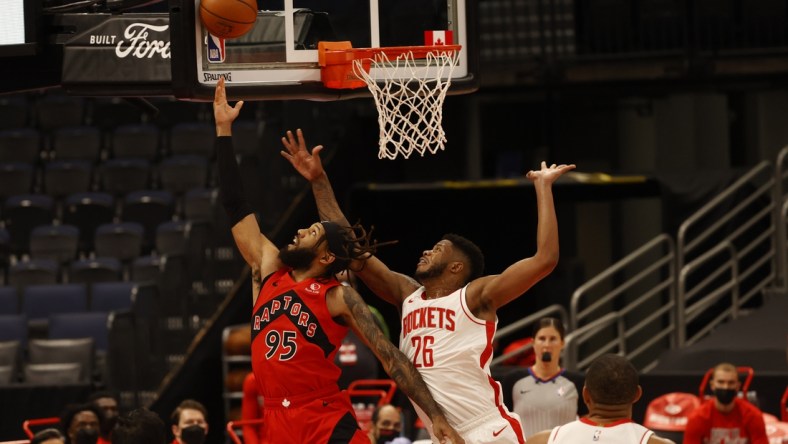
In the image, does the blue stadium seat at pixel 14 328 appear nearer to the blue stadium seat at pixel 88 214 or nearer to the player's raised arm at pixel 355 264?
the blue stadium seat at pixel 88 214

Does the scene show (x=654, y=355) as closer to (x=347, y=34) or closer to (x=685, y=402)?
(x=685, y=402)

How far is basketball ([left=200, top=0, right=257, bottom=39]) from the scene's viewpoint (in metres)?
7.22

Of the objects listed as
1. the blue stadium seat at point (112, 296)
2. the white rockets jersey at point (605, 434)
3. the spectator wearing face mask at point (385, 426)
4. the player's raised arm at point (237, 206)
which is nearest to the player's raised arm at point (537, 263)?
the player's raised arm at point (237, 206)

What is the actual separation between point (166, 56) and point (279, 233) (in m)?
8.27

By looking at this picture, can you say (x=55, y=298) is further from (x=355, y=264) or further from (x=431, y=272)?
(x=431, y=272)

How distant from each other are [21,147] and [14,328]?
151 inches

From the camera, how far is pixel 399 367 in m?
6.68

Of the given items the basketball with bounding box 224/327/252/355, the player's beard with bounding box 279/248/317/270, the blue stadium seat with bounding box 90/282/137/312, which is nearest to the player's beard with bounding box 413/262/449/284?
the player's beard with bounding box 279/248/317/270

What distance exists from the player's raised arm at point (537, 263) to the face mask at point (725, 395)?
3851 mm

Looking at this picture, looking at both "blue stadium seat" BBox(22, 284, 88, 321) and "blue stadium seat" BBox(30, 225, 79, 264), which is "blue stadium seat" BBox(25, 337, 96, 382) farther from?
"blue stadium seat" BBox(30, 225, 79, 264)

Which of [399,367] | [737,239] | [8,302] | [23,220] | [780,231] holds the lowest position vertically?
[8,302]

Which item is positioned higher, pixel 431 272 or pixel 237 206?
pixel 237 206

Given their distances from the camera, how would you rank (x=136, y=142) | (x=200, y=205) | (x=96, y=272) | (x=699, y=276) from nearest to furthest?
1. (x=96, y=272)
2. (x=200, y=205)
3. (x=699, y=276)
4. (x=136, y=142)

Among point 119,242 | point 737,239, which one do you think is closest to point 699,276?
point 737,239
